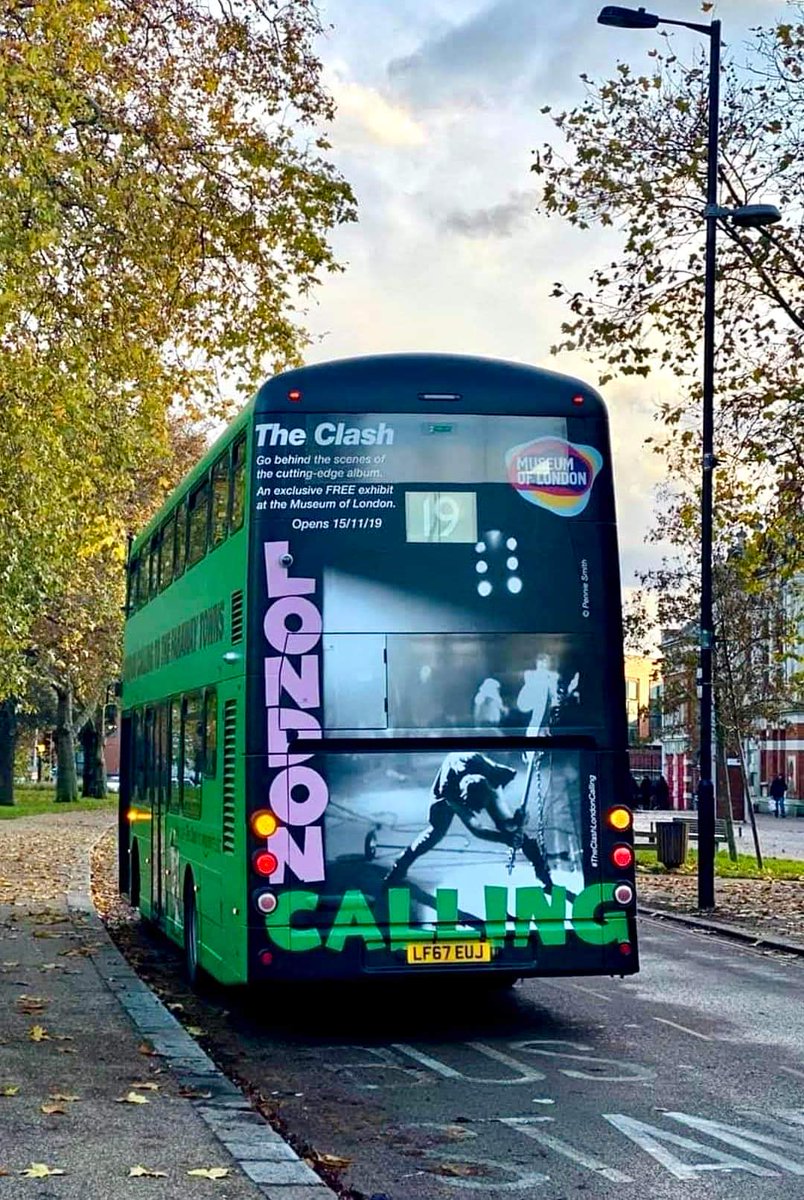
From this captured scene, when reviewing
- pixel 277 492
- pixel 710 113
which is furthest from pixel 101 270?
pixel 277 492

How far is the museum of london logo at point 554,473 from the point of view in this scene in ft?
38.3

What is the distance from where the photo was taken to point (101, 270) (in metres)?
20.1

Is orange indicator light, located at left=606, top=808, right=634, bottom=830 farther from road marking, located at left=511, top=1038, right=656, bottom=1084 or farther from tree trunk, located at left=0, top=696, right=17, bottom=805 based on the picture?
tree trunk, located at left=0, top=696, right=17, bottom=805

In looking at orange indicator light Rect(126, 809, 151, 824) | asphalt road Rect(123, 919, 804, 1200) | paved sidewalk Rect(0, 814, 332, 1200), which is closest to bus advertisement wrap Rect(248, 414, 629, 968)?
asphalt road Rect(123, 919, 804, 1200)

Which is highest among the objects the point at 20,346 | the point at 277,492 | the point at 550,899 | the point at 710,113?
the point at 710,113

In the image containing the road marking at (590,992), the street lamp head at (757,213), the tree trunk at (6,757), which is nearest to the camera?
the road marking at (590,992)

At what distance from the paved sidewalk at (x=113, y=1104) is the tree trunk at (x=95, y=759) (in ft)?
188

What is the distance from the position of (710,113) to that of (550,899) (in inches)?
513

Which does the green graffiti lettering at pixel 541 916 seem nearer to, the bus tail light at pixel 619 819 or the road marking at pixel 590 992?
the bus tail light at pixel 619 819

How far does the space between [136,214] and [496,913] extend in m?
9.57

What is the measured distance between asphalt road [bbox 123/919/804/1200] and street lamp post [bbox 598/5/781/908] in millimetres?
5953

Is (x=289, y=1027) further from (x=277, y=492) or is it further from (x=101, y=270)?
(x=101, y=270)

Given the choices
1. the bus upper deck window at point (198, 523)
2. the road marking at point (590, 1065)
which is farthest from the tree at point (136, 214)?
the road marking at point (590, 1065)

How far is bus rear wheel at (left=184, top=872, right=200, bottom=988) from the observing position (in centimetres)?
1402
